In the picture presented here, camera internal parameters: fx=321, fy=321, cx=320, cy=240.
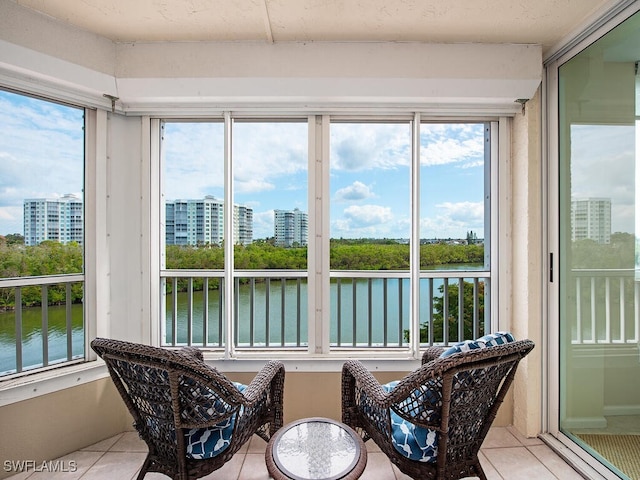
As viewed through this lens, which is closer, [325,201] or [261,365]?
[261,365]

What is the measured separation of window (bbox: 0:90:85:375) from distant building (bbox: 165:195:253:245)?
61 cm

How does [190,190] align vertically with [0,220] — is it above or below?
above

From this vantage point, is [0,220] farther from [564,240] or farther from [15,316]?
[564,240]

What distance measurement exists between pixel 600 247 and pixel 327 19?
7.07 ft

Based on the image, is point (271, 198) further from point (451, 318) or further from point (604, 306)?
point (604, 306)

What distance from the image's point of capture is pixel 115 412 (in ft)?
7.63

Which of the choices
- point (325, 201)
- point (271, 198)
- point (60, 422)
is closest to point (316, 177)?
point (325, 201)

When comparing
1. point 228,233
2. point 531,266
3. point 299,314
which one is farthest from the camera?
point 299,314

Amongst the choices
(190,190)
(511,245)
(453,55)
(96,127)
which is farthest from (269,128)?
(511,245)

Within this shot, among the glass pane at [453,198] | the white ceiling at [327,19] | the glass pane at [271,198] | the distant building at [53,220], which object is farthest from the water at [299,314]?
the white ceiling at [327,19]

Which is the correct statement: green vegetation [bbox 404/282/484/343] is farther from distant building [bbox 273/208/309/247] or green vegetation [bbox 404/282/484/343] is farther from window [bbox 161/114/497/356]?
distant building [bbox 273/208/309/247]

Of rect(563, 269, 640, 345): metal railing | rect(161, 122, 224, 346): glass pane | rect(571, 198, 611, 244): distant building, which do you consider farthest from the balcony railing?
rect(571, 198, 611, 244): distant building

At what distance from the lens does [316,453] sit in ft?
4.41

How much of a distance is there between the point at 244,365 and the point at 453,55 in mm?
2637
